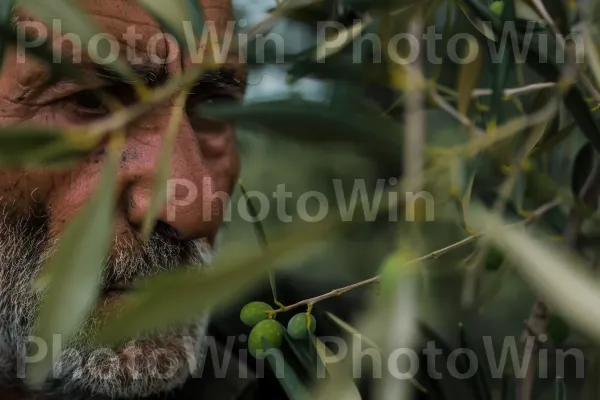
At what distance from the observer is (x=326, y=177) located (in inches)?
35.1

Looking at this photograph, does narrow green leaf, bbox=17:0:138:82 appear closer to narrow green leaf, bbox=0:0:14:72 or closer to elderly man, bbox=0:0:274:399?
narrow green leaf, bbox=0:0:14:72

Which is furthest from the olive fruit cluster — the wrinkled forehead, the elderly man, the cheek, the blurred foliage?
the cheek

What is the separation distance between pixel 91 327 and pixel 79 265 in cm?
→ 50

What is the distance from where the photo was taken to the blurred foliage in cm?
34

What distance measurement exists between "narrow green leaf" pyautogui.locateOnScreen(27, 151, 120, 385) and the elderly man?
1.19 ft

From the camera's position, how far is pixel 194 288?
1.09ft

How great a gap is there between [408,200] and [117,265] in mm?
517

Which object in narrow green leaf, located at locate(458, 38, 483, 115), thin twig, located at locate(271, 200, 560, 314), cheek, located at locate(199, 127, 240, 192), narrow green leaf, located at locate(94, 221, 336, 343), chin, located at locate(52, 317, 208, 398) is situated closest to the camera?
narrow green leaf, located at locate(94, 221, 336, 343)

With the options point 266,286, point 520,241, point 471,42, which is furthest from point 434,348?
point 520,241

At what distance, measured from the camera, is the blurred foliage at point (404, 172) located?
34 centimetres

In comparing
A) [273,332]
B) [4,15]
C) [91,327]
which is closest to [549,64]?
[273,332]

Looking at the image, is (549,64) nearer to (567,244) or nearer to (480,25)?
(480,25)

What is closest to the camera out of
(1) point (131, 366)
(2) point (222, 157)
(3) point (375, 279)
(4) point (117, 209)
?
(3) point (375, 279)

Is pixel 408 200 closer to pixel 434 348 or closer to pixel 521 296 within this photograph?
pixel 434 348
